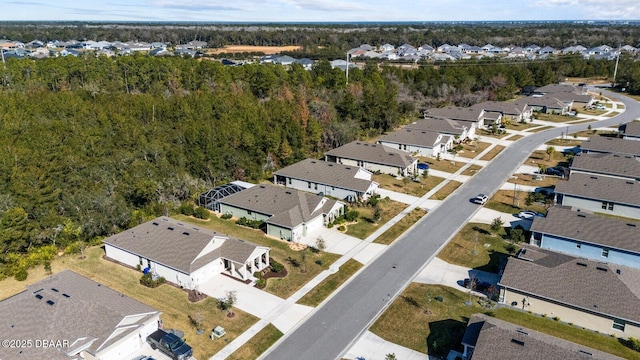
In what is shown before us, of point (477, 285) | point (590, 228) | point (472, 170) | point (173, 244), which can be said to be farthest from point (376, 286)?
point (472, 170)

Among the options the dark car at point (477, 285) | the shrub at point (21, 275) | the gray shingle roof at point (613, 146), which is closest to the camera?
the dark car at point (477, 285)

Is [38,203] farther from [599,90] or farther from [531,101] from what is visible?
[599,90]

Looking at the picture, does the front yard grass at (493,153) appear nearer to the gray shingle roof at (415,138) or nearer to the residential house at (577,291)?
the gray shingle roof at (415,138)

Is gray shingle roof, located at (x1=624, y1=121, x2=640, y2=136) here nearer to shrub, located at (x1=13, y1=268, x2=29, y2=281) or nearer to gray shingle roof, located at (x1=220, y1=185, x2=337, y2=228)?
gray shingle roof, located at (x1=220, y1=185, x2=337, y2=228)

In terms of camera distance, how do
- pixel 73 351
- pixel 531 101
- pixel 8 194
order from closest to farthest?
1. pixel 73 351
2. pixel 8 194
3. pixel 531 101

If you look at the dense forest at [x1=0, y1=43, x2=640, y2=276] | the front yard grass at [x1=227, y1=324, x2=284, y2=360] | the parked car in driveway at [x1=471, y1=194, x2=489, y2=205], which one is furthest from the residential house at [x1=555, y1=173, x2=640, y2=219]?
the front yard grass at [x1=227, y1=324, x2=284, y2=360]

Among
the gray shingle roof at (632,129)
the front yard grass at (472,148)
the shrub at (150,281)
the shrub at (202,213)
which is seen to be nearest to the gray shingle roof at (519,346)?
the shrub at (150,281)

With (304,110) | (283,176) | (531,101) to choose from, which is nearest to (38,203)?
(283,176)

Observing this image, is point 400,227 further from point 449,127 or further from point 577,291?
point 449,127
